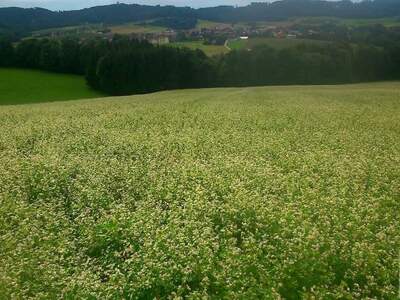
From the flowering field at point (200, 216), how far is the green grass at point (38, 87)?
46779 mm

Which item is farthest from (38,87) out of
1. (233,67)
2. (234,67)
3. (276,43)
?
(276,43)

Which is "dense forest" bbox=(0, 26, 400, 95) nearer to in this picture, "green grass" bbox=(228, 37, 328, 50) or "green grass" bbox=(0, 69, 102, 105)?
"green grass" bbox=(228, 37, 328, 50)

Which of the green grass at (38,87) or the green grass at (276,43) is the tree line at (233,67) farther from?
the green grass at (38,87)

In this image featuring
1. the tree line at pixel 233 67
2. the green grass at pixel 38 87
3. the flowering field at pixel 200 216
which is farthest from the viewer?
the tree line at pixel 233 67

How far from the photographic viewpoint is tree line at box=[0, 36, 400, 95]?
78438 millimetres

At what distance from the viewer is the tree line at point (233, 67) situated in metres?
78.4

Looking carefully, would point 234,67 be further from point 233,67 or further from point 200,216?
point 200,216

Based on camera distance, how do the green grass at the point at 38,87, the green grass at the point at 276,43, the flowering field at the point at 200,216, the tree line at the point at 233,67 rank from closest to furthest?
the flowering field at the point at 200,216
the green grass at the point at 38,87
the tree line at the point at 233,67
the green grass at the point at 276,43

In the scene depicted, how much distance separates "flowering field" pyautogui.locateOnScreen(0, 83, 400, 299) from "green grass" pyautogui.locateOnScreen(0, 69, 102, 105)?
46.8m

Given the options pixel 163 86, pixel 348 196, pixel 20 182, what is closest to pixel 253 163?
pixel 348 196

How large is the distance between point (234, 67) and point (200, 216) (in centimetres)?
6986

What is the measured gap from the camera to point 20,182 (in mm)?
14922

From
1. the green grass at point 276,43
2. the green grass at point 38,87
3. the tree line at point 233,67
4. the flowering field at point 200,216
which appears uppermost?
the flowering field at point 200,216

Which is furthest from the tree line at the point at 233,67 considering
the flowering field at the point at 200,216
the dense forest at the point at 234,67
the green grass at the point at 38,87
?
the flowering field at the point at 200,216
